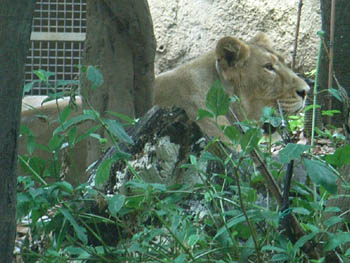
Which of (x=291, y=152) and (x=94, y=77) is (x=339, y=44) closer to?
(x=94, y=77)

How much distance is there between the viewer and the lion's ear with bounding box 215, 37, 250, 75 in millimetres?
4074

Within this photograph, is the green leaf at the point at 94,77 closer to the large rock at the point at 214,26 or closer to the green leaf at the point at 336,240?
the green leaf at the point at 336,240

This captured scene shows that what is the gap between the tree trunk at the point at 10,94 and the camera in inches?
46.9

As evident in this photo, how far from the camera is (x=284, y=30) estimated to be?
6473mm

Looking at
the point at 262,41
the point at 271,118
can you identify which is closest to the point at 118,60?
the point at 262,41

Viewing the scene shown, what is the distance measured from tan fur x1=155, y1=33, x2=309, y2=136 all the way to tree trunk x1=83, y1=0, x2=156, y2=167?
61 cm

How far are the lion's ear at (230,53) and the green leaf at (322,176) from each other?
2.84m

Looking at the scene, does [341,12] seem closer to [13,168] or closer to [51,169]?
[51,169]

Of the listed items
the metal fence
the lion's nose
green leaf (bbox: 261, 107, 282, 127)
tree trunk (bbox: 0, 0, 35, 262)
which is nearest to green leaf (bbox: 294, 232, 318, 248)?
green leaf (bbox: 261, 107, 282, 127)

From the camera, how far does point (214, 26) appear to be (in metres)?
6.50

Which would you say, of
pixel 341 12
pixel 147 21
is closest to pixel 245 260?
pixel 147 21

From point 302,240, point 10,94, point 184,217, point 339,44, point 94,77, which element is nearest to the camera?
point 10,94

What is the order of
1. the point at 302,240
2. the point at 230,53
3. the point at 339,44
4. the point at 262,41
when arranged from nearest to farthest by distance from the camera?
the point at 302,240, the point at 230,53, the point at 262,41, the point at 339,44

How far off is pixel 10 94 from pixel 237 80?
305cm
